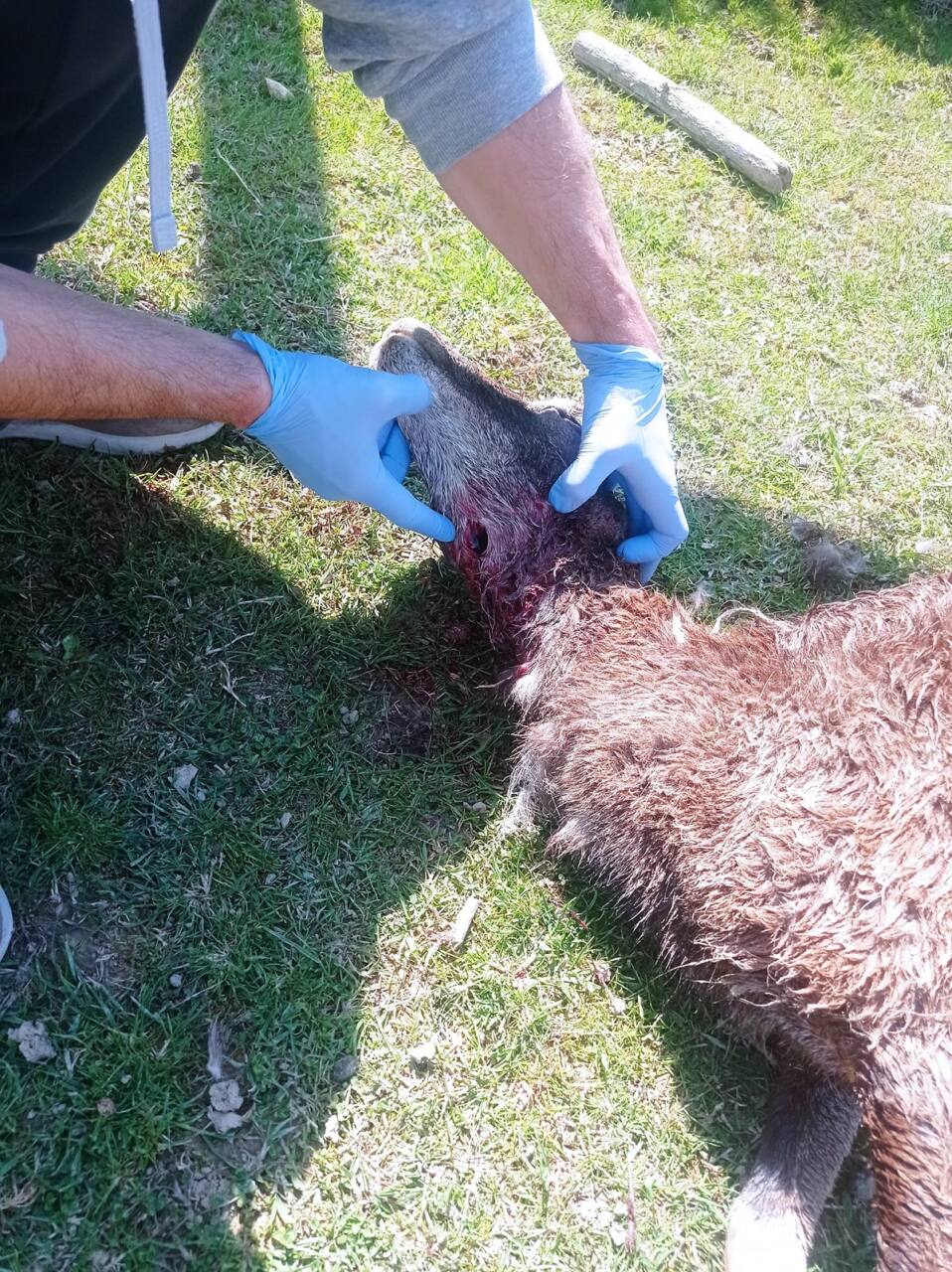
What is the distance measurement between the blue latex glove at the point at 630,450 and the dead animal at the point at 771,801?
12 centimetres

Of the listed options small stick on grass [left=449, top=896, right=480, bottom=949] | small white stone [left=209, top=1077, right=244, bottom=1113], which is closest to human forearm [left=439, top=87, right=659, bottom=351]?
small stick on grass [left=449, top=896, right=480, bottom=949]

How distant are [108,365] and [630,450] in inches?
59.0

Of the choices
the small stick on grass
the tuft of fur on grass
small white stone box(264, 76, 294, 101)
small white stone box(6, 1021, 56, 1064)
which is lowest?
the small stick on grass

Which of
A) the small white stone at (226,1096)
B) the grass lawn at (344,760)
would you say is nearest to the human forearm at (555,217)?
the grass lawn at (344,760)

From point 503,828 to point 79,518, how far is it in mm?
1691

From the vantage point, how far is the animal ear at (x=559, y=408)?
3314 millimetres

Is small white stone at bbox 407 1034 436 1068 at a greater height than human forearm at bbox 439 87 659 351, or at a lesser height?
lesser

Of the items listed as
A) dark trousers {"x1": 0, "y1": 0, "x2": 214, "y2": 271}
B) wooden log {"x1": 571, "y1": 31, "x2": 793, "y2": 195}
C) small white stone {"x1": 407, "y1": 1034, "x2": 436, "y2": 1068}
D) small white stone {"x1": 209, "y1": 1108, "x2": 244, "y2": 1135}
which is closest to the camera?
small white stone {"x1": 209, "y1": 1108, "x2": 244, "y2": 1135}

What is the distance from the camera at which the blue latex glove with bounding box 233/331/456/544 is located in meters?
2.77

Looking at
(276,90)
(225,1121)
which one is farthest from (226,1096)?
(276,90)

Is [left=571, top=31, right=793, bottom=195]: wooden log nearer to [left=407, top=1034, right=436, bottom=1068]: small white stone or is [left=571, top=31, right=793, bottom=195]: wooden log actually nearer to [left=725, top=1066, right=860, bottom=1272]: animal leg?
[left=725, top=1066, right=860, bottom=1272]: animal leg

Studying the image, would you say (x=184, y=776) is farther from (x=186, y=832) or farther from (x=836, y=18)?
(x=836, y=18)

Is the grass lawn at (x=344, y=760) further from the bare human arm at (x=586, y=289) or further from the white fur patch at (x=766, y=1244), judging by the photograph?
the bare human arm at (x=586, y=289)

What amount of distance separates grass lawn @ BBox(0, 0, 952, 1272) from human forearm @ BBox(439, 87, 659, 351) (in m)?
0.80
